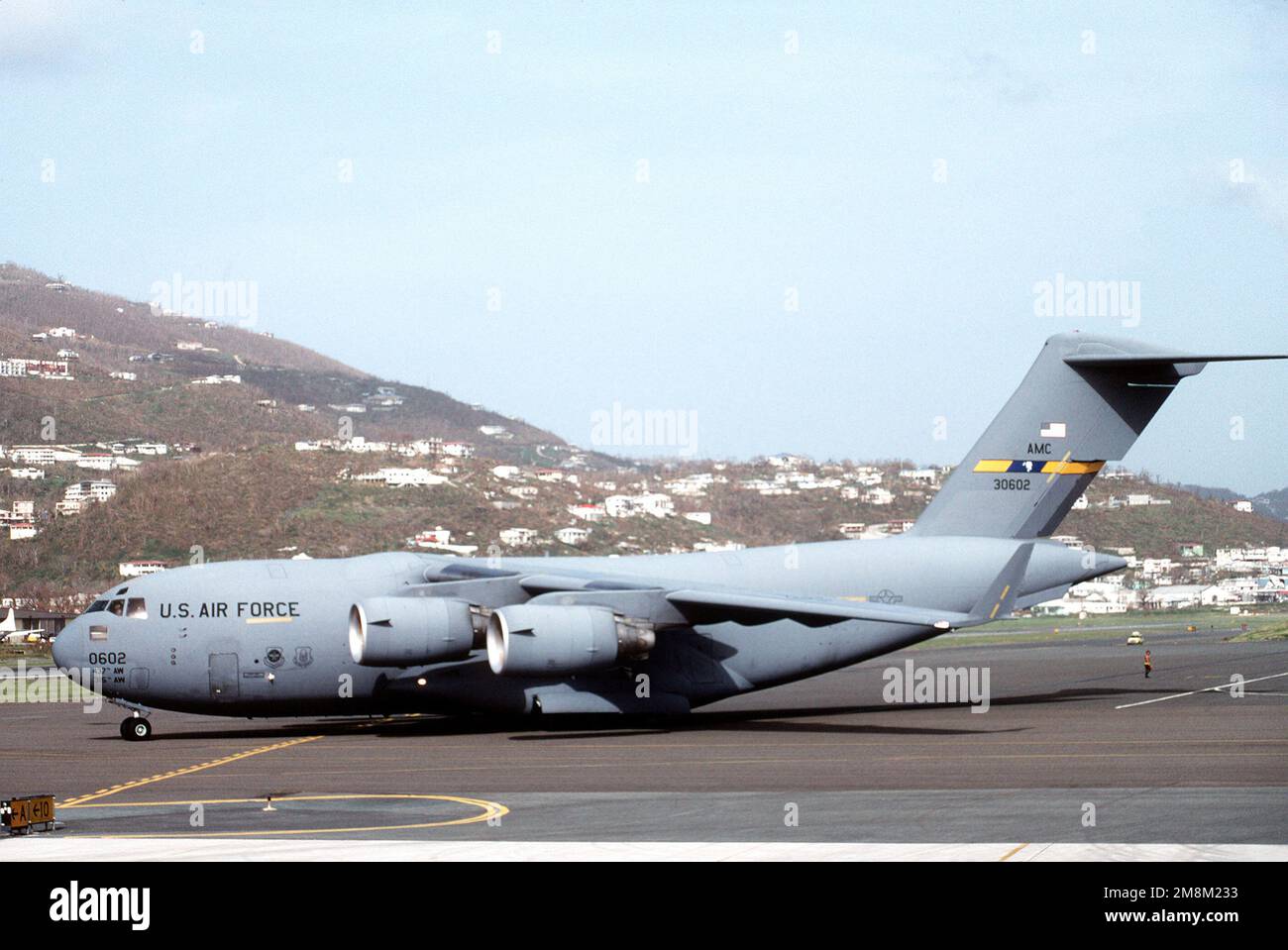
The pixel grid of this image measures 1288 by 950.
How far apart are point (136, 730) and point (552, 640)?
7.66 m

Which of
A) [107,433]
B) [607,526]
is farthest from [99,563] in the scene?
[107,433]

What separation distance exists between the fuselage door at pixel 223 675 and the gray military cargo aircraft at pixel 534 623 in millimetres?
23

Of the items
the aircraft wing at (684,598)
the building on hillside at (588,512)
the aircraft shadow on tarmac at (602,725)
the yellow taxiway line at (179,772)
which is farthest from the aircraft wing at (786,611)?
the building on hillside at (588,512)

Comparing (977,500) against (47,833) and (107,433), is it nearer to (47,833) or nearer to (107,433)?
(47,833)

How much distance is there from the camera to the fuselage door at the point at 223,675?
25281mm

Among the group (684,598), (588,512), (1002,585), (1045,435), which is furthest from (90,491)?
(1002,585)

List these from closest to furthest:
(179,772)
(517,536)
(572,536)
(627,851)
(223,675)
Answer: (627,851) → (179,772) → (223,675) → (517,536) → (572,536)

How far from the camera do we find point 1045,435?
30219 mm

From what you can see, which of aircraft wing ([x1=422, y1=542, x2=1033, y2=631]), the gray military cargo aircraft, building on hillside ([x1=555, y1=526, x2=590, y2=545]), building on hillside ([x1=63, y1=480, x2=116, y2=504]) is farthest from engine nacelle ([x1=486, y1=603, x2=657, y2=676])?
building on hillside ([x1=63, y1=480, x2=116, y2=504])

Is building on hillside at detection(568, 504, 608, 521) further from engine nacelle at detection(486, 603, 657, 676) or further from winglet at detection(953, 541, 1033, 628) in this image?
winglet at detection(953, 541, 1033, 628)

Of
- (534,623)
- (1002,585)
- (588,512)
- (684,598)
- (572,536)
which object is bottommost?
(534,623)

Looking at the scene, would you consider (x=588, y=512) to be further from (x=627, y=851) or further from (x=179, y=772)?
(x=627, y=851)
